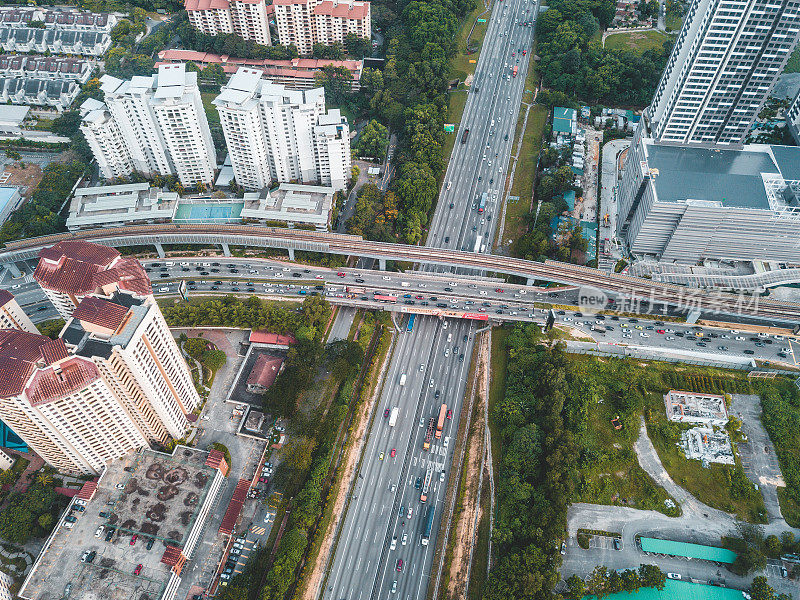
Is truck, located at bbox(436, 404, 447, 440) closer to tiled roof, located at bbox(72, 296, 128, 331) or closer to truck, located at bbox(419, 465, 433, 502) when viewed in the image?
truck, located at bbox(419, 465, 433, 502)

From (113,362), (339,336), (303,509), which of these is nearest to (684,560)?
(303,509)

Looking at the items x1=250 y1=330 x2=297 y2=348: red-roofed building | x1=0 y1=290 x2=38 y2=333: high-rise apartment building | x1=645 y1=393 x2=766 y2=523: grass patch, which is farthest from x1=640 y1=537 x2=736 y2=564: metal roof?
x1=0 y1=290 x2=38 y2=333: high-rise apartment building

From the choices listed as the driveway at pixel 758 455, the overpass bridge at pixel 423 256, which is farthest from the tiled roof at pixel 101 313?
the driveway at pixel 758 455

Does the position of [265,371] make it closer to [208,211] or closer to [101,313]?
[101,313]

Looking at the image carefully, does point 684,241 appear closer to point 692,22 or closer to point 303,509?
point 692,22

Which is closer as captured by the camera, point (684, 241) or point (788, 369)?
point (788, 369)

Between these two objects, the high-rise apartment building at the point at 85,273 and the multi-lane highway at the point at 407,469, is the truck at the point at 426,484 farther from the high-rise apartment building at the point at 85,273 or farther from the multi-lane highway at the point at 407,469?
the high-rise apartment building at the point at 85,273
